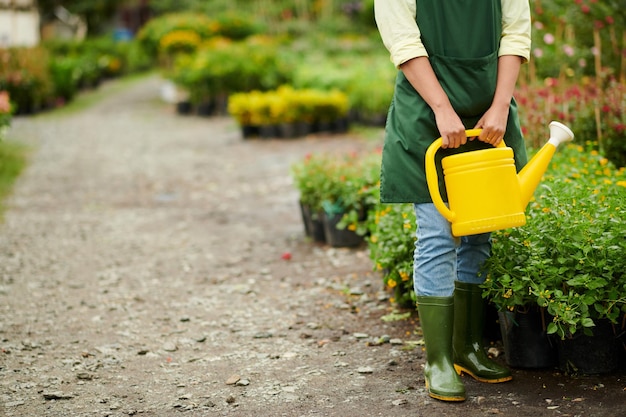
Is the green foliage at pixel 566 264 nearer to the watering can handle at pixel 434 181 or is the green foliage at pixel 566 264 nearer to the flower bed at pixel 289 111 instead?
the watering can handle at pixel 434 181

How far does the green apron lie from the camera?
121 inches

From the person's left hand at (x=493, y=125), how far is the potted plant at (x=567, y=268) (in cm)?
50

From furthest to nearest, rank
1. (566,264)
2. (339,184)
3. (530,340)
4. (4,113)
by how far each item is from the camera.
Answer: (4,113)
(339,184)
(530,340)
(566,264)

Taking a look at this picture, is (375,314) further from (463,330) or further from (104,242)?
(104,242)

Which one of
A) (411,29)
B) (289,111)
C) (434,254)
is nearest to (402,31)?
(411,29)

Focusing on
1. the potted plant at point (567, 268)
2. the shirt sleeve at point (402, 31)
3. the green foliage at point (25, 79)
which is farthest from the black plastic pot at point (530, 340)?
the green foliage at point (25, 79)

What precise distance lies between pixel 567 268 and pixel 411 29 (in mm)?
1055

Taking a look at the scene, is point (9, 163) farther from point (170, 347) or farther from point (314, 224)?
point (170, 347)

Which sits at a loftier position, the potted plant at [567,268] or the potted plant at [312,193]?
the potted plant at [567,268]

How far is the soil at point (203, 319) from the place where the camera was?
130 inches

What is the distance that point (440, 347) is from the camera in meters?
3.21

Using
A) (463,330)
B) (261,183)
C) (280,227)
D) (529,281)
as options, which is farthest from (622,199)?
(261,183)

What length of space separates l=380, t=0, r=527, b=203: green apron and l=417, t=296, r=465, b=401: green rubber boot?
0.40 m

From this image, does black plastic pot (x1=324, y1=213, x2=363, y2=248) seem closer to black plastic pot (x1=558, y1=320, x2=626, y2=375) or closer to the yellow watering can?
black plastic pot (x1=558, y1=320, x2=626, y2=375)
